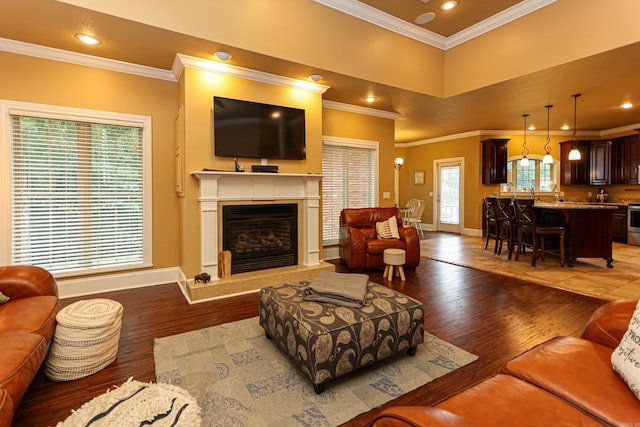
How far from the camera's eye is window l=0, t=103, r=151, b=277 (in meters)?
3.42

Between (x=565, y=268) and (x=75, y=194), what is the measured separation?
23.3 feet

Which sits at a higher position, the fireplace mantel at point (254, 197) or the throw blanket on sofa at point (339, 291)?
the fireplace mantel at point (254, 197)

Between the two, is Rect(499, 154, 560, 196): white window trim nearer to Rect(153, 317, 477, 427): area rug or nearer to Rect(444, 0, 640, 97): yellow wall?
Rect(444, 0, 640, 97): yellow wall

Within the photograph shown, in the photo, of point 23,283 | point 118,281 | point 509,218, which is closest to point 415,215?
point 509,218

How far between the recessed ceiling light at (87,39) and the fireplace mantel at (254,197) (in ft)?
5.51

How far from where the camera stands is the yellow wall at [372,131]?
5.50 m

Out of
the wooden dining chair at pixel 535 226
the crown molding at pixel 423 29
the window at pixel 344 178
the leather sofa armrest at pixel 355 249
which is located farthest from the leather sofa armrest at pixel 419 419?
the wooden dining chair at pixel 535 226

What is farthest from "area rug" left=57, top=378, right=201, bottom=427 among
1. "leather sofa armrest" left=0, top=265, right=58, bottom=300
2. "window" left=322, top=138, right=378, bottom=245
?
"window" left=322, top=138, right=378, bottom=245

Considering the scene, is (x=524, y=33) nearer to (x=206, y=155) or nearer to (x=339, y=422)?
(x=206, y=155)

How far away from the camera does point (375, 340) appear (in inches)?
79.1

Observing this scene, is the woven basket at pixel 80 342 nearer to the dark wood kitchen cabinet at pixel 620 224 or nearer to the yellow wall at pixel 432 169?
the yellow wall at pixel 432 169

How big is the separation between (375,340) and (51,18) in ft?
13.2

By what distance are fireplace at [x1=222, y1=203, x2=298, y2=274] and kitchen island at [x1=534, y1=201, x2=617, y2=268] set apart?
4.49m

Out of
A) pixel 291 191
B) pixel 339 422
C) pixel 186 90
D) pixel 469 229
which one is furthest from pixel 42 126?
pixel 469 229
